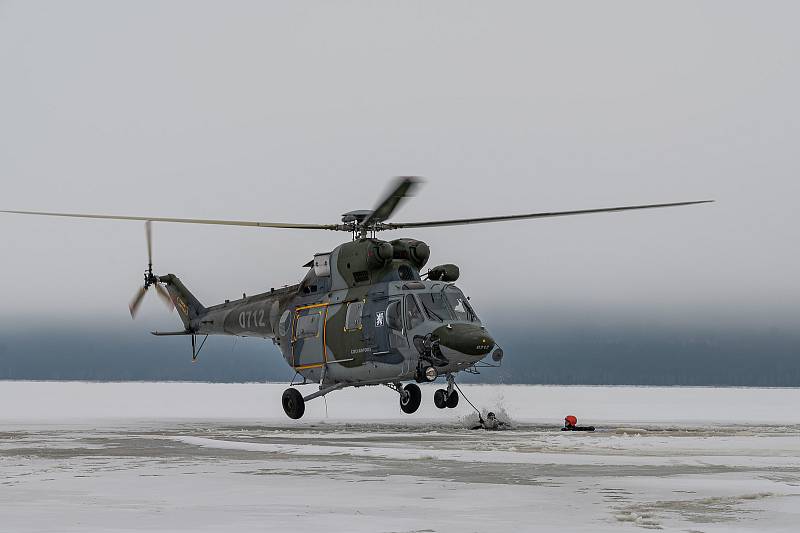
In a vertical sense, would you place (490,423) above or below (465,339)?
below

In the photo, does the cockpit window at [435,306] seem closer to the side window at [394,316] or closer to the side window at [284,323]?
the side window at [394,316]

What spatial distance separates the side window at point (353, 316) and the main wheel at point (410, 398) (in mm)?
2597

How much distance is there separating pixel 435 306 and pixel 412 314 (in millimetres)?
641

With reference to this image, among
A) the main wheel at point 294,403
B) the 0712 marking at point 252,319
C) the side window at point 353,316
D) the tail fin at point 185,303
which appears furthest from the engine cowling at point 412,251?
the tail fin at point 185,303

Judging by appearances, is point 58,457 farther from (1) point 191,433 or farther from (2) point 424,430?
(2) point 424,430

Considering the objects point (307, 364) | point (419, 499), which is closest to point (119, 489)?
point (419, 499)

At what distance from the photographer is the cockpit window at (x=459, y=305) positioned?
27891 mm

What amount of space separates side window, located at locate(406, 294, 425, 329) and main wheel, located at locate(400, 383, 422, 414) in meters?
3.31

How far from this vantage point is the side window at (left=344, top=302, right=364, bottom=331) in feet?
95.3

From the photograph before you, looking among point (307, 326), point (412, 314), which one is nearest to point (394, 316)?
point (412, 314)

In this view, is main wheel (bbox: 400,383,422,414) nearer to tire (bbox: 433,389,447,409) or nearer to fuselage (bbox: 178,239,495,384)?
fuselage (bbox: 178,239,495,384)

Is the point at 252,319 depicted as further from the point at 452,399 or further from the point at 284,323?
the point at 452,399

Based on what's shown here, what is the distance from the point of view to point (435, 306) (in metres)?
27.7

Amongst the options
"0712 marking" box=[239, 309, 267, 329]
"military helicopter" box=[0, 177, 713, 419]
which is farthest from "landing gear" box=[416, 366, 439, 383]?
"0712 marking" box=[239, 309, 267, 329]
